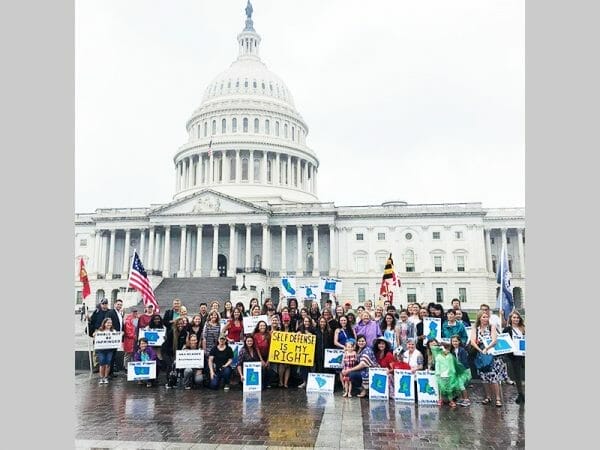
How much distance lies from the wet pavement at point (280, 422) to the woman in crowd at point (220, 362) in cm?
46

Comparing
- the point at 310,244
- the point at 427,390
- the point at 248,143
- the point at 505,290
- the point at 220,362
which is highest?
the point at 248,143

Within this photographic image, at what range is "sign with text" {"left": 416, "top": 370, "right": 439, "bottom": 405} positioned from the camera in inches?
463

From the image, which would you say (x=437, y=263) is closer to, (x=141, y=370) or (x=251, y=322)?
(x=251, y=322)

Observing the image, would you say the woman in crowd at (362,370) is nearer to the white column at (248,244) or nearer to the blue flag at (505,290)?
the blue flag at (505,290)

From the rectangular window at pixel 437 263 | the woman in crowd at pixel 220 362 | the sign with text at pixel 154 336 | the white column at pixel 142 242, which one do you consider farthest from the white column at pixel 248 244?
the woman in crowd at pixel 220 362

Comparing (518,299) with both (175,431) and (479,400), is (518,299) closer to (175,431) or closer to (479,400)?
(479,400)

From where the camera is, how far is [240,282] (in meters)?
52.5

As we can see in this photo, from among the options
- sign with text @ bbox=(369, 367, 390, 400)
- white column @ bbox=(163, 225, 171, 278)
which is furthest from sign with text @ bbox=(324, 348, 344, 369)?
white column @ bbox=(163, 225, 171, 278)

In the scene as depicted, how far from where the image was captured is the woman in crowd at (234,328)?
1445cm

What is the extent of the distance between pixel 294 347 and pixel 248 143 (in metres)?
62.5

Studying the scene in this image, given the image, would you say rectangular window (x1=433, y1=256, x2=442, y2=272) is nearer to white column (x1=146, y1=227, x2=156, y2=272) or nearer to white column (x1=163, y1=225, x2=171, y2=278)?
white column (x1=163, y1=225, x2=171, y2=278)

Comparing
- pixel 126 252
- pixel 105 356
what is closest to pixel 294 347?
pixel 105 356

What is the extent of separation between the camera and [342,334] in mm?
13867

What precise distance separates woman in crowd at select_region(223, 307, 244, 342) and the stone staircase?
3150cm
